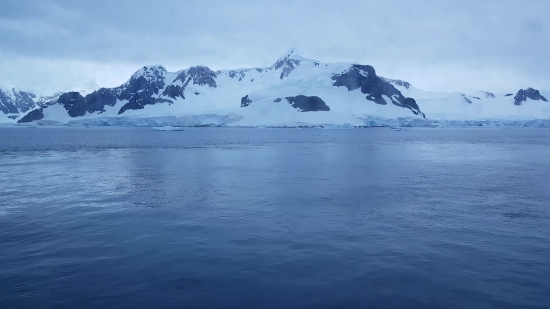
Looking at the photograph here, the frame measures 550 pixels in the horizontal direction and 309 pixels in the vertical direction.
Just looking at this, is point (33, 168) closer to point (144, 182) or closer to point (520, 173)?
point (144, 182)

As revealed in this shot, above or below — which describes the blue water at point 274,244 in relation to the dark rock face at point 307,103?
below

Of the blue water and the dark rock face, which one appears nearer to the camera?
the blue water

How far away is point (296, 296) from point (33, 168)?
109 feet

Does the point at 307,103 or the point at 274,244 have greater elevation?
the point at 307,103

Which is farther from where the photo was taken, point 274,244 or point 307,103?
point 307,103

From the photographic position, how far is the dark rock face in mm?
183650

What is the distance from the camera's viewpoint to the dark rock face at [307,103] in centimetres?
18365

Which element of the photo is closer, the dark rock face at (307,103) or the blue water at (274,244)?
the blue water at (274,244)

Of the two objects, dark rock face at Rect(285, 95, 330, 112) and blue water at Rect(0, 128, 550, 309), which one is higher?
dark rock face at Rect(285, 95, 330, 112)

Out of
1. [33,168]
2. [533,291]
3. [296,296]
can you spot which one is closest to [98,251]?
[296,296]

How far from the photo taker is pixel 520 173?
33094 millimetres

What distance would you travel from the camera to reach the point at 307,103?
18688 centimetres

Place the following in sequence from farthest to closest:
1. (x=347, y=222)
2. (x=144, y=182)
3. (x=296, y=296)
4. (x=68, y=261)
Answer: (x=144, y=182) < (x=347, y=222) < (x=68, y=261) < (x=296, y=296)

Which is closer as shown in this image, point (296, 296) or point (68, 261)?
point (296, 296)
